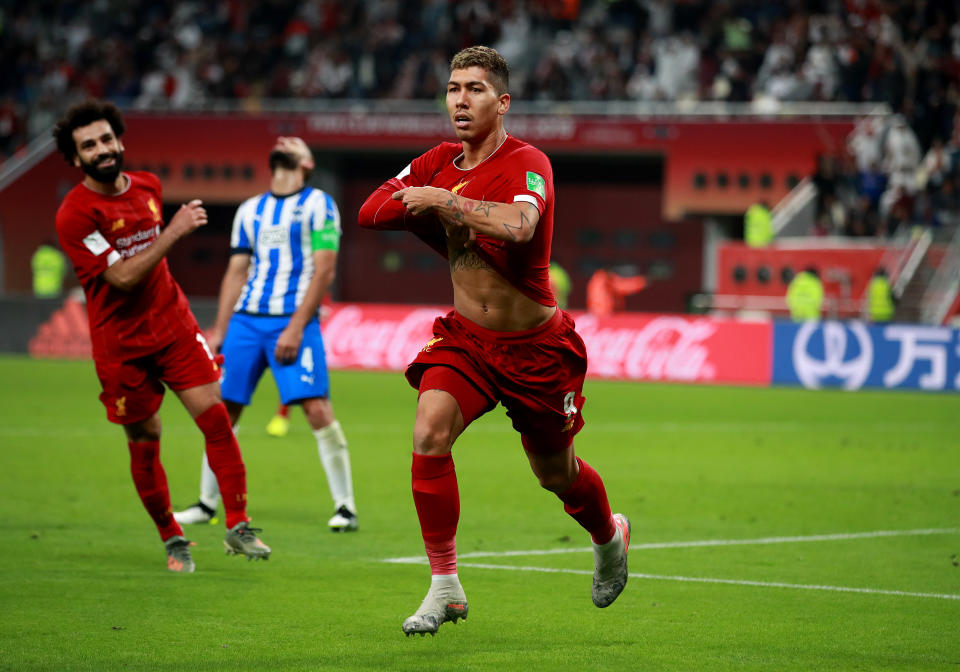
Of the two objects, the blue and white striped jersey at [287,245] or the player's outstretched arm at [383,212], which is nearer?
the player's outstretched arm at [383,212]

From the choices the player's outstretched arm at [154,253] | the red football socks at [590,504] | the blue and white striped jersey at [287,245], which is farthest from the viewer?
the blue and white striped jersey at [287,245]

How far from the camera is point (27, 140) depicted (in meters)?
34.3

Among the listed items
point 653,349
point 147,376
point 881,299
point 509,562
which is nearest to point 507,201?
point 147,376

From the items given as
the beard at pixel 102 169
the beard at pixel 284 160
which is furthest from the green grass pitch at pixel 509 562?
the beard at pixel 284 160

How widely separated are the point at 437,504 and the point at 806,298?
20464 mm

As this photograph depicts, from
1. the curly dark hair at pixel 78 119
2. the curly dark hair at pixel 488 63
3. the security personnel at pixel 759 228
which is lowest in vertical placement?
the security personnel at pixel 759 228

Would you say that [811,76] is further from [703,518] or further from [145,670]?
[145,670]

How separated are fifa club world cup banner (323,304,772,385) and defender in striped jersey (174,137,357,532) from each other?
40.0 ft

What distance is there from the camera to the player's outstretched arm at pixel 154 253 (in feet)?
21.7

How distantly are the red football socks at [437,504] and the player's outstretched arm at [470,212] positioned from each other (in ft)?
2.99

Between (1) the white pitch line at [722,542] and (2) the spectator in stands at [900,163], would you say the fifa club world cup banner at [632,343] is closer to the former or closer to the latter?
(2) the spectator in stands at [900,163]

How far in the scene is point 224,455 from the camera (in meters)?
7.10

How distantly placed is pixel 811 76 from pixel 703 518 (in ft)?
69.1

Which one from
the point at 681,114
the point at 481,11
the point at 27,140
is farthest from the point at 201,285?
the point at 681,114
